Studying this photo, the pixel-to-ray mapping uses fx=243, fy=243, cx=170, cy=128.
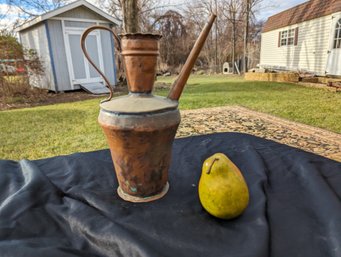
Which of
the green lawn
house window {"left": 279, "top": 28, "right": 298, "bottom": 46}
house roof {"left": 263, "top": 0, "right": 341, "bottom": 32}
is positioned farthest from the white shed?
house window {"left": 279, "top": 28, "right": 298, "bottom": 46}

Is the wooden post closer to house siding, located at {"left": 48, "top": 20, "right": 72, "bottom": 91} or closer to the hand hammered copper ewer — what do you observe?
house siding, located at {"left": 48, "top": 20, "right": 72, "bottom": 91}

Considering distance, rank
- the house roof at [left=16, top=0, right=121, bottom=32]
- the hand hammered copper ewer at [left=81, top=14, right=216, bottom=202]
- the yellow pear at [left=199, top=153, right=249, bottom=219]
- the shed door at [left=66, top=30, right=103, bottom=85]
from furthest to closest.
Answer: the shed door at [left=66, top=30, right=103, bottom=85] < the house roof at [left=16, top=0, right=121, bottom=32] < the hand hammered copper ewer at [left=81, top=14, right=216, bottom=202] < the yellow pear at [left=199, top=153, right=249, bottom=219]

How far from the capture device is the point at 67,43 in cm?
801

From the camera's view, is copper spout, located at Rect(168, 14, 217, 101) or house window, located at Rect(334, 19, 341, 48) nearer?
copper spout, located at Rect(168, 14, 217, 101)

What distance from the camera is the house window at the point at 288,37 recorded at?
10945mm

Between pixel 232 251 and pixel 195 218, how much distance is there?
0.23 m

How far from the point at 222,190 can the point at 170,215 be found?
10.3 inches

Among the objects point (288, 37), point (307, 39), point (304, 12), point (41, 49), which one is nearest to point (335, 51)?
point (307, 39)

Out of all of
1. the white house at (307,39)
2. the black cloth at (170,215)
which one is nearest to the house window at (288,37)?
the white house at (307,39)

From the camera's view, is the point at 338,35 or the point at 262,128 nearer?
the point at 262,128

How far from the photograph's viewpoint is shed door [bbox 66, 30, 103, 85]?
26.7 ft

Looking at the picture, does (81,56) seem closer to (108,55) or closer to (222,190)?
(108,55)

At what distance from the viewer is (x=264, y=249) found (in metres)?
0.87

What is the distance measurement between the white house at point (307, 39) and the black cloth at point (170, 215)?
8926 mm
